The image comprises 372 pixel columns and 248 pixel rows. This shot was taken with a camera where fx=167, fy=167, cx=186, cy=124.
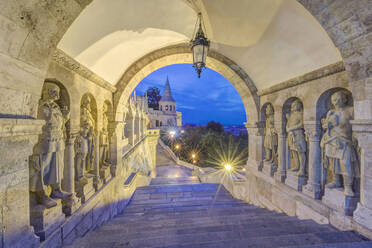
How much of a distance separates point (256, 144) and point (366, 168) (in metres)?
3.17

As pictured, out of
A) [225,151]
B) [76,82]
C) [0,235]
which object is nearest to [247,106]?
[76,82]

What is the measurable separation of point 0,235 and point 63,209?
149 centimetres

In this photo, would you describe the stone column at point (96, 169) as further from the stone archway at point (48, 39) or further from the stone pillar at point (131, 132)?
the stone pillar at point (131, 132)

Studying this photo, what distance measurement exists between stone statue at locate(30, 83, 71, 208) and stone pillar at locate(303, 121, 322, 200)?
15.0 feet

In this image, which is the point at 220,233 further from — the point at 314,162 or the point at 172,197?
the point at 172,197

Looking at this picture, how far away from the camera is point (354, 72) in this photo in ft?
7.07

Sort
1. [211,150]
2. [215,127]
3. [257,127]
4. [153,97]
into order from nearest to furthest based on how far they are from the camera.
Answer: [257,127] < [211,150] < [215,127] < [153,97]

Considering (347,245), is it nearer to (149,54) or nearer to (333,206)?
(333,206)

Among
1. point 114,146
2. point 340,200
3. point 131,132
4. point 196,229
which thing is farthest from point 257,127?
point 131,132

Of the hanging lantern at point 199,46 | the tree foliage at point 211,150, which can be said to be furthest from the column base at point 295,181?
the tree foliage at point 211,150

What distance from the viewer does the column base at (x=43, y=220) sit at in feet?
7.13

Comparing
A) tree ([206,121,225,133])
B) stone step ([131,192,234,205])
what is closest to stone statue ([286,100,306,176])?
stone step ([131,192,234,205])

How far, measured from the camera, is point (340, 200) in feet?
9.14

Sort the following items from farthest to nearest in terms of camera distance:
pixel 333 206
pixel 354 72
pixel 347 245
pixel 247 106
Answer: pixel 247 106 < pixel 333 206 < pixel 354 72 < pixel 347 245
